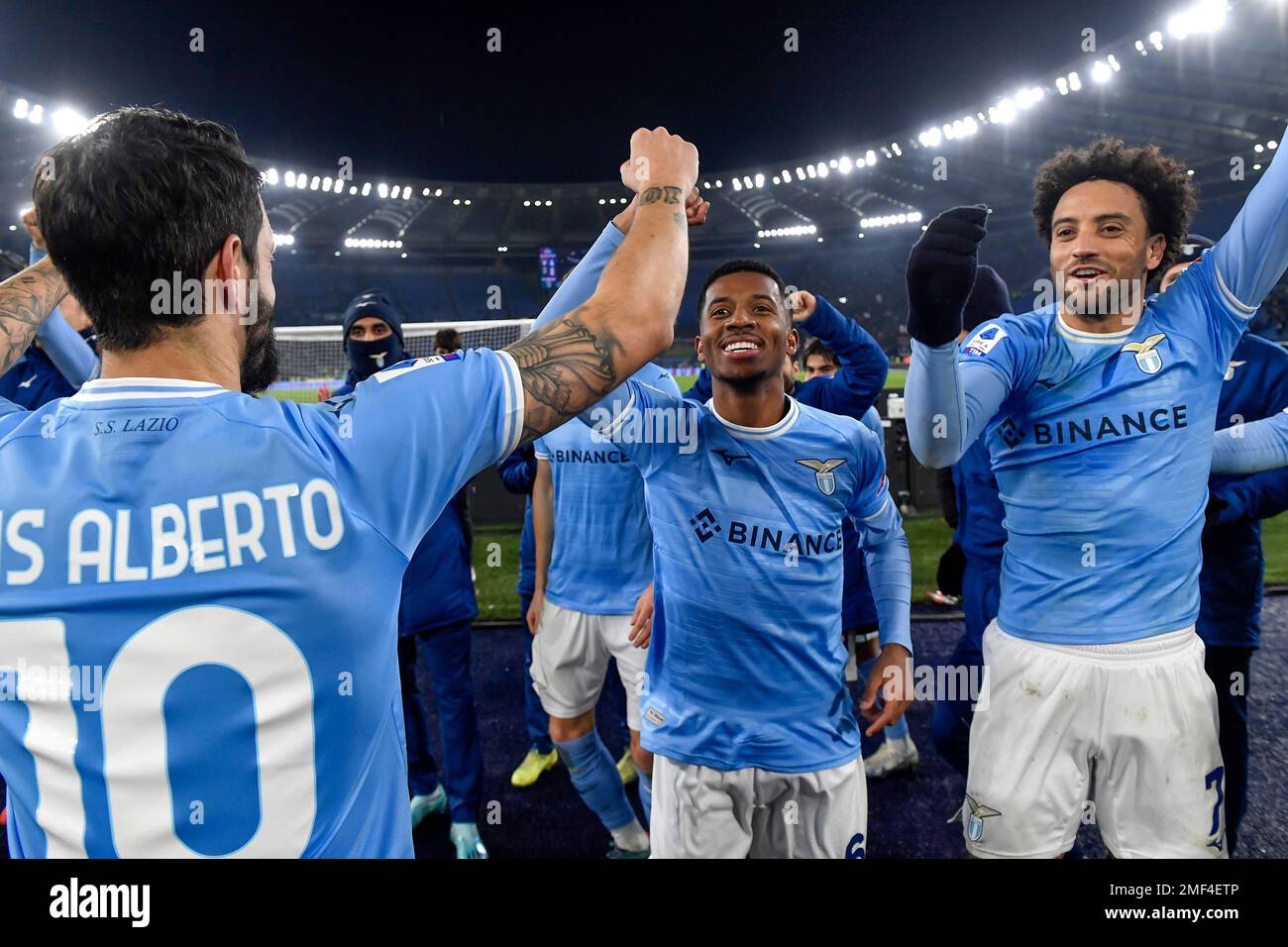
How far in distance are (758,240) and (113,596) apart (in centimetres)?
3106

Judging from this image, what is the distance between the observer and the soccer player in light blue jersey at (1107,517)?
68.3 inches

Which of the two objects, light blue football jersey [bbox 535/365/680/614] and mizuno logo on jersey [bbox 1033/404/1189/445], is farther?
light blue football jersey [bbox 535/365/680/614]

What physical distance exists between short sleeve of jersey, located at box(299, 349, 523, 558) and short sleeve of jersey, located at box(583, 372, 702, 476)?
930mm

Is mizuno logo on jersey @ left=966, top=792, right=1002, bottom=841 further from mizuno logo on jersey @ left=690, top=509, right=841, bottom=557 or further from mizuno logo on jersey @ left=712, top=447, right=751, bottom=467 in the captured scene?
mizuno logo on jersey @ left=712, top=447, right=751, bottom=467

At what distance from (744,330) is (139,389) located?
1534 millimetres

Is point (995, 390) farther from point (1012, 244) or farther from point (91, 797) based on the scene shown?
point (1012, 244)

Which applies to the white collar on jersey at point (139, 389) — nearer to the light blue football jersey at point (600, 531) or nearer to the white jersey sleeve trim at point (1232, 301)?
the light blue football jersey at point (600, 531)

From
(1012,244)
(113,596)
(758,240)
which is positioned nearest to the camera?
(113,596)

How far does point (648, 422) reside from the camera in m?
2.00

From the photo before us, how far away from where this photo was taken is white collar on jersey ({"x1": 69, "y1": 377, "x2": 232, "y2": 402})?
895mm

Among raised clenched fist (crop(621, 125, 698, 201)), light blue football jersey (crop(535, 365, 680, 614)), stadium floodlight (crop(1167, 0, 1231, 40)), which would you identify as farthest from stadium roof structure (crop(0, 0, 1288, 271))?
raised clenched fist (crop(621, 125, 698, 201))

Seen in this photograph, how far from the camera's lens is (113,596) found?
2.80 feet

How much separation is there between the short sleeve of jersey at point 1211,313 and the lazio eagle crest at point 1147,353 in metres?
0.08
